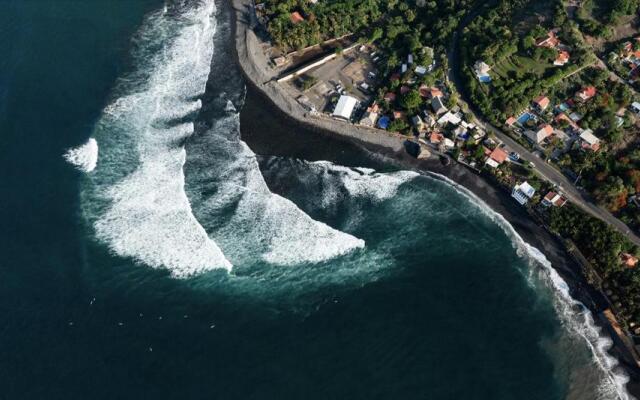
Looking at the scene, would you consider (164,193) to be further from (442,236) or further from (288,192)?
(442,236)

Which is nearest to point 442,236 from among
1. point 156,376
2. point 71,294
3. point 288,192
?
point 288,192

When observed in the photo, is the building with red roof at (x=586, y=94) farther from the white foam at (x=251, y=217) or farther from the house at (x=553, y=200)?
the white foam at (x=251, y=217)

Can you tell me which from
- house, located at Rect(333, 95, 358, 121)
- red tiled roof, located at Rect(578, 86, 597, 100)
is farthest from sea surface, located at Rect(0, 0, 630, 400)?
red tiled roof, located at Rect(578, 86, 597, 100)

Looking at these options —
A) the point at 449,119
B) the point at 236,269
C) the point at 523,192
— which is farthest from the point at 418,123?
the point at 236,269

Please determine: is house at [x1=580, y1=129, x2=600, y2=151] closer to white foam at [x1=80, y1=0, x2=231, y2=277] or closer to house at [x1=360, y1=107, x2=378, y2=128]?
house at [x1=360, y1=107, x2=378, y2=128]

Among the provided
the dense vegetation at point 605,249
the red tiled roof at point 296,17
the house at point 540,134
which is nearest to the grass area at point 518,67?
the house at point 540,134
